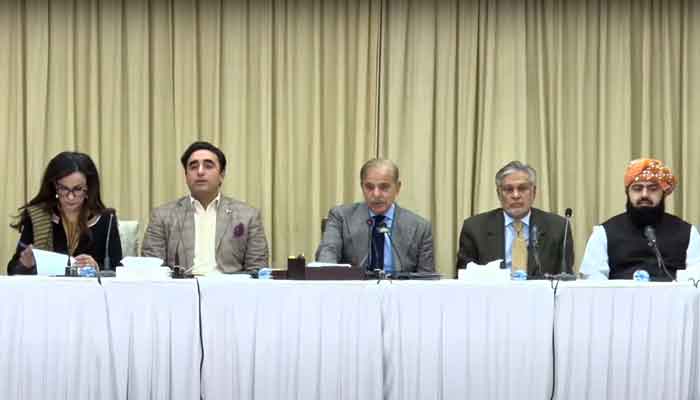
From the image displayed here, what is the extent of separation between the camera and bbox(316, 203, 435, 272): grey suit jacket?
516cm

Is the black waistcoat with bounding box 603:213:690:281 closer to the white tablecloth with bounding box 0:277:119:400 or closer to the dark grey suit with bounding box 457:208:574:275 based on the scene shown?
the dark grey suit with bounding box 457:208:574:275

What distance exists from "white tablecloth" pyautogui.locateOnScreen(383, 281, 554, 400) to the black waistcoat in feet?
4.14

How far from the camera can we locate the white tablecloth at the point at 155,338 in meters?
3.83

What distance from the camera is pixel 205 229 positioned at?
5234 millimetres

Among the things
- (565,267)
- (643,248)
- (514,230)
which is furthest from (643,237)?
(514,230)

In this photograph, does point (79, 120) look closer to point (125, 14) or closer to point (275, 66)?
point (125, 14)

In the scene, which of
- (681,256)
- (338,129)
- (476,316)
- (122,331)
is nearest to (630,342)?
(476,316)

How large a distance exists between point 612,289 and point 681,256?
4.23ft

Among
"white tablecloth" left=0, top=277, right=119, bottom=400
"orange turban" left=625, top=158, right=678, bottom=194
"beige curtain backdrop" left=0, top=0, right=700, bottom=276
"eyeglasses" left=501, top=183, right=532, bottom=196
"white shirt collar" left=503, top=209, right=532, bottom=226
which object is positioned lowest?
"white tablecloth" left=0, top=277, right=119, bottom=400

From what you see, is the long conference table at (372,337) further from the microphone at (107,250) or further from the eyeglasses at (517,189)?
the eyeglasses at (517,189)

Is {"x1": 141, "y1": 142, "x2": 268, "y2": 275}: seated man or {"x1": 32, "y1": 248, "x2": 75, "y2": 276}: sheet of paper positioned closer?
{"x1": 32, "y1": 248, "x2": 75, "y2": 276}: sheet of paper

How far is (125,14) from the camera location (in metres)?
6.39

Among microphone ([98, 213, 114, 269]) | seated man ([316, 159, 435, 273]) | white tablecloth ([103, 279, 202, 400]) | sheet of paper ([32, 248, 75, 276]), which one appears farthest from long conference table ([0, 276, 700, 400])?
seated man ([316, 159, 435, 273])

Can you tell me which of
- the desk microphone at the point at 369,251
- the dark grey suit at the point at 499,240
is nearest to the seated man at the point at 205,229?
the desk microphone at the point at 369,251
